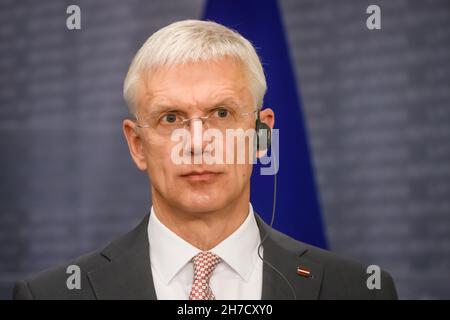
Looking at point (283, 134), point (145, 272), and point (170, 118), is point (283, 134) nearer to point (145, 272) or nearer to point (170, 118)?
point (170, 118)

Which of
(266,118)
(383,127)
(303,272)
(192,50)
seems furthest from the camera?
(383,127)

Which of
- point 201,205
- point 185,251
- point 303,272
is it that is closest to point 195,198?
point 201,205

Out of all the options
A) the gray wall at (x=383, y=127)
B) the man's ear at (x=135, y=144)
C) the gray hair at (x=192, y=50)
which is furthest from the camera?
the gray wall at (x=383, y=127)

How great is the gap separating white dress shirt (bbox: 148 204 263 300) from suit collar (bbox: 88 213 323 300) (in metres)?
0.03

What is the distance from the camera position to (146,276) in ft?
5.98

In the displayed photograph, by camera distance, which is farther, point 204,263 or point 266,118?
point 266,118

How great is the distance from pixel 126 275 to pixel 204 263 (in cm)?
22

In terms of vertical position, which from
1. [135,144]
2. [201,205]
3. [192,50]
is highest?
[192,50]

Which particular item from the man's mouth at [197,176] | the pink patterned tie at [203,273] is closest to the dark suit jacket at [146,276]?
the pink patterned tie at [203,273]

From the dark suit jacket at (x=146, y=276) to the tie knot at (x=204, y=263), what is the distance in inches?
5.2

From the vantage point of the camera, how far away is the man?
1.81 meters

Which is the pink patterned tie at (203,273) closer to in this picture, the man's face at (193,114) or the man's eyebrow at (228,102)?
the man's face at (193,114)

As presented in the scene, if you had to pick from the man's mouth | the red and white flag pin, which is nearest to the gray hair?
the man's mouth

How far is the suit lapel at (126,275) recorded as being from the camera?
181 cm
